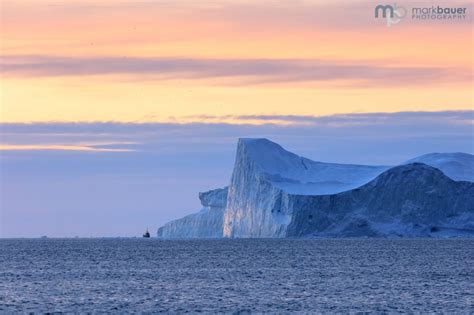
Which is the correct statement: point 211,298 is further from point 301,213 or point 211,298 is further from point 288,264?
point 301,213

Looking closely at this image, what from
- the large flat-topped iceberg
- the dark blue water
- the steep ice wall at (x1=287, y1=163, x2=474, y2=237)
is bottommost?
the dark blue water

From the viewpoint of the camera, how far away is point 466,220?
109 m

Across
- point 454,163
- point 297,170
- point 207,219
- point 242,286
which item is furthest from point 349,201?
point 242,286

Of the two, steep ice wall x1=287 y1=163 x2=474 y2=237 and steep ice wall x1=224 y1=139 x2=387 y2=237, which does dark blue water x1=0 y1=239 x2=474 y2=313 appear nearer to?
steep ice wall x1=287 y1=163 x2=474 y2=237

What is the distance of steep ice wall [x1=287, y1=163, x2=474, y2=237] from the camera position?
4200 inches

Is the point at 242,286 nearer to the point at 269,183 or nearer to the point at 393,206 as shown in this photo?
the point at 269,183

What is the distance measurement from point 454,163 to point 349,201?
1451cm

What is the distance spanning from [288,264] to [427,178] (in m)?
39.9

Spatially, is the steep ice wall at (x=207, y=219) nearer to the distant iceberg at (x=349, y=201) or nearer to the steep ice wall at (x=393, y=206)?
the distant iceberg at (x=349, y=201)

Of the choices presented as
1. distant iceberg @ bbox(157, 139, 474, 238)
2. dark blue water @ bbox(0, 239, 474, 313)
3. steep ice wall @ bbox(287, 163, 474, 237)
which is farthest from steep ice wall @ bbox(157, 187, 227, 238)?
dark blue water @ bbox(0, 239, 474, 313)

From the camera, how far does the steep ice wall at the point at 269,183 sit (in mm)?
107188

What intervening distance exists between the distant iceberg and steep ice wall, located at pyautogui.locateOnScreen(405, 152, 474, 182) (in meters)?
0.13

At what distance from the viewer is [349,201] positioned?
107m

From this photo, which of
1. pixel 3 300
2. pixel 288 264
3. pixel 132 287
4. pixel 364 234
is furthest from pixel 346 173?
pixel 3 300
